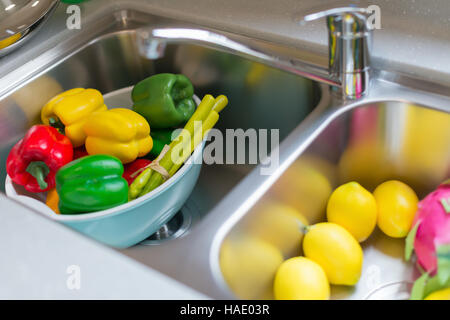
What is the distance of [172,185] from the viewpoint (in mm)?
782

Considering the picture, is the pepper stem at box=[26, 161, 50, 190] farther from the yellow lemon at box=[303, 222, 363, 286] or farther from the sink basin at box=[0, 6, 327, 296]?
the yellow lemon at box=[303, 222, 363, 286]

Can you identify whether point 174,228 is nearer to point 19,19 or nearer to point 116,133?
point 116,133

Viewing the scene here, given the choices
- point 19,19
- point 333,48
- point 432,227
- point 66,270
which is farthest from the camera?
point 19,19

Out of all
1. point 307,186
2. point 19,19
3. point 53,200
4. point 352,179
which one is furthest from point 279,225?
point 19,19

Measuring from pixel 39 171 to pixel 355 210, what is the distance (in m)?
0.46

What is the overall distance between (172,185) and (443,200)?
36 cm

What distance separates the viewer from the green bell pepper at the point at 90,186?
2.41 feet

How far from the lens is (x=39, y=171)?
82 cm

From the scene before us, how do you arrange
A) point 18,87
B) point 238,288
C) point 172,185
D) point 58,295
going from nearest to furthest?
point 58,295
point 238,288
point 172,185
point 18,87

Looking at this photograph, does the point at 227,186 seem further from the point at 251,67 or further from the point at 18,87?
the point at 18,87

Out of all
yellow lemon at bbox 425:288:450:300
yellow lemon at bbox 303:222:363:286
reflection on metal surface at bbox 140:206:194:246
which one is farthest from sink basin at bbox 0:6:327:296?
yellow lemon at bbox 425:288:450:300

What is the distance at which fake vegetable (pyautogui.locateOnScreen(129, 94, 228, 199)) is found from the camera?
0.80m

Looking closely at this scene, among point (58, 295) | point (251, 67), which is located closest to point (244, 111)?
point (251, 67)

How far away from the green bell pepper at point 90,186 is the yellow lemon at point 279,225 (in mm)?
188
